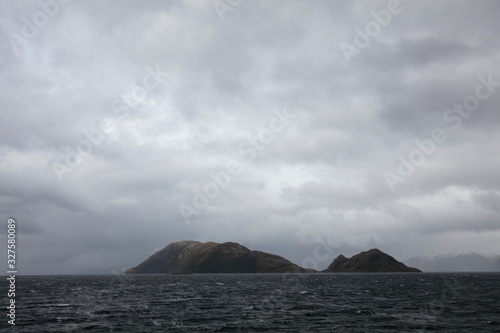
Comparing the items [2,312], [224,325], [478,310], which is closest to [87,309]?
[2,312]

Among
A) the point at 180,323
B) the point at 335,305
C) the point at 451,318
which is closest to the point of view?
the point at 180,323

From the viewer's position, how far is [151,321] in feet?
222

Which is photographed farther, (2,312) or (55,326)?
(2,312)

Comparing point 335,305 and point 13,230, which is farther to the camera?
point 335,305

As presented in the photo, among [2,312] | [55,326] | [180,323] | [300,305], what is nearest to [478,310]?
[300,305]

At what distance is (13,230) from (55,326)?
25.4 m

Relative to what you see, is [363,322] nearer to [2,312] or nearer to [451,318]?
[451,318]

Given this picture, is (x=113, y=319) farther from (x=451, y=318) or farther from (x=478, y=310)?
(x=478, y=310)

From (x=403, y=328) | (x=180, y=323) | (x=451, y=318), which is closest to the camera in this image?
(x=403, y=328)

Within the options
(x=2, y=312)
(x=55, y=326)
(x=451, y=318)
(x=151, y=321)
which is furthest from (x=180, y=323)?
(x=451, y=318)

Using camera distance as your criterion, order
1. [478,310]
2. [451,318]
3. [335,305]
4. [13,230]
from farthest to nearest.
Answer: [335,305] < [478,310] < [451,318] < [13,230]

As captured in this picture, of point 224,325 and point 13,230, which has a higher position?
point 13,230

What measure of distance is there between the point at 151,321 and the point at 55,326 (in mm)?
15453

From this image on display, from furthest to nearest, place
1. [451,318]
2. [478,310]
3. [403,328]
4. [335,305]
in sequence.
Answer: [335,305] < [478,310] < [451,318] < [403,328]
